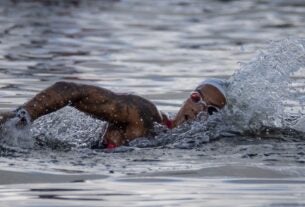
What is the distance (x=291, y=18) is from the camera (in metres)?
28.3

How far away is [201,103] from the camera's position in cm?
1095

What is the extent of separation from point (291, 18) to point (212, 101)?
17.5m

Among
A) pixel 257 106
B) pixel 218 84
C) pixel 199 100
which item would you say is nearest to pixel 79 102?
pixel 199 100

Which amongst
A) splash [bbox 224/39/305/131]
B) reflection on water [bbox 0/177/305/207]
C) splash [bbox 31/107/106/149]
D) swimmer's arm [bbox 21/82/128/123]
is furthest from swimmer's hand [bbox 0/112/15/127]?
splash [bbox 224/39/305/131]

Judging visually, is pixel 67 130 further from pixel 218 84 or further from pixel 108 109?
pixel 218 84

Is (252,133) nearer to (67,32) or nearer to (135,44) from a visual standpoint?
(135,44)

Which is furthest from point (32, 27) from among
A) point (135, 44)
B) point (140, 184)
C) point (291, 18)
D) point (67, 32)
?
point (140, 184)

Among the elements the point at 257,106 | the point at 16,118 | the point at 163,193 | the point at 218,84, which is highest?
the point at 218,84

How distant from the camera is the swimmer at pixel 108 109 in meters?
10.2

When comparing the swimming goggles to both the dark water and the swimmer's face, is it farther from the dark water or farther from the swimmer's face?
the dark water

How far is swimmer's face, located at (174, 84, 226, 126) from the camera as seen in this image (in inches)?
427

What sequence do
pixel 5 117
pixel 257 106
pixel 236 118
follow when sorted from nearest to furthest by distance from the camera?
pixel 5 117, pixel 236 118, pixel 257 106

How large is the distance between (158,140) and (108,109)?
51 cm

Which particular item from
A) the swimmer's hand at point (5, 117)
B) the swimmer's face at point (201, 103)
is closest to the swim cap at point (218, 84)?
the swimmer's face at point (201, 103)
